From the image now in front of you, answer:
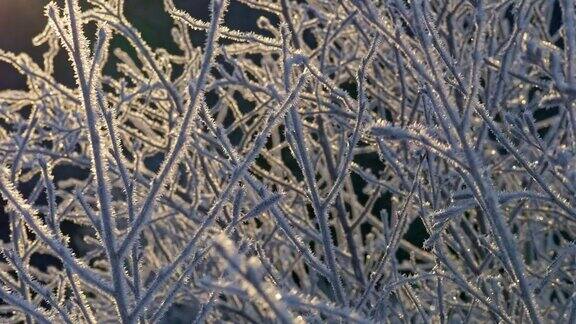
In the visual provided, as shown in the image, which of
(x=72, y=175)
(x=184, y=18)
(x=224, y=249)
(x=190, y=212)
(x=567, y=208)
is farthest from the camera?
(x=72, y=175)

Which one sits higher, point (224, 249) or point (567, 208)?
point (224, 249)

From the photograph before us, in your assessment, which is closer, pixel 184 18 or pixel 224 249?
pixel 224 249

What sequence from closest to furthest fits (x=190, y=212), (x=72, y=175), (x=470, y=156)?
(x=470, y=156) → (x=190, y=212) → (x=72, y=175)

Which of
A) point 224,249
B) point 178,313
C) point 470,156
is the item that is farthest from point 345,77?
point 224,249

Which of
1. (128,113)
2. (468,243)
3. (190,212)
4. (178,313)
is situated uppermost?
(128,113)

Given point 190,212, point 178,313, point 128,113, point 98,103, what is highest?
point 98,103

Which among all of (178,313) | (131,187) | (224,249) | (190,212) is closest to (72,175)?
(178,313)

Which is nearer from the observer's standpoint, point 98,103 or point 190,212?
point 98,103

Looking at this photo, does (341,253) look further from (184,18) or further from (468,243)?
(184,18)

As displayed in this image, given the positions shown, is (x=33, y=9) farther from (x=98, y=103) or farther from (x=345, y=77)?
(x=98, y=103)
